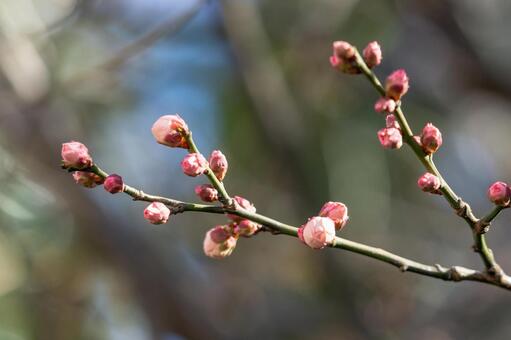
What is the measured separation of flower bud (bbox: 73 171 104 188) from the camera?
0.98 metres

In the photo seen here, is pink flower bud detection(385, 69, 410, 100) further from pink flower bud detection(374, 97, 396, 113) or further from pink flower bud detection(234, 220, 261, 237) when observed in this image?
pink flower bud detection(234, 220, 261, 237)

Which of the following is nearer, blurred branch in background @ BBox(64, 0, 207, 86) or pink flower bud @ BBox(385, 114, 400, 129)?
pink flower bud @ BBox(385, 114, 400, 129)

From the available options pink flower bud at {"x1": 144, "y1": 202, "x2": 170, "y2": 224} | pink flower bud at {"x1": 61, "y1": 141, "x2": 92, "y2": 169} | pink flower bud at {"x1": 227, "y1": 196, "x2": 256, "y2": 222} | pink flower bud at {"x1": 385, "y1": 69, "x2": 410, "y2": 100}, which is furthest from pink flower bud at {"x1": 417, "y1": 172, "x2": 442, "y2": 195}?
pink flower bud at {"x1": 61, "y1": 141, "x2": 92, "y2": 169}

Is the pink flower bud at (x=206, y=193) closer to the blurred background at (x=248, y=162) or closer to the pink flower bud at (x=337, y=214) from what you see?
the pink flower bud at (x=337, y=214)

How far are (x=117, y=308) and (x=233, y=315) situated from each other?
0.64 metres

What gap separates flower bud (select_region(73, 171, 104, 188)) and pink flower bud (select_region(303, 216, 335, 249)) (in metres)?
0.29

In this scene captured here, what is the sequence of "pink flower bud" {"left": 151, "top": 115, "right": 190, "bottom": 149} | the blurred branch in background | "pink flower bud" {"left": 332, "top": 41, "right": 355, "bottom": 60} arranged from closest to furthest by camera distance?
1. "pink flower bud" {"left": 332, "top": 41, "right": 355, "bottom": 60}
2. "pink flower bud" {"left": 151, "top": 115, "right": 190, "bottom": 149}
3. the blurred branch in background

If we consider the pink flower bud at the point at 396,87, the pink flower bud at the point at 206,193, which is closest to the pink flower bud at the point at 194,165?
the pink flower bud at the point at 206,193

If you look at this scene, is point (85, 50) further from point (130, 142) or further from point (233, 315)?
point (233, 315)

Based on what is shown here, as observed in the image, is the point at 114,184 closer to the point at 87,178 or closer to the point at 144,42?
the point at 87,178

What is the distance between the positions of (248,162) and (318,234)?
296cm

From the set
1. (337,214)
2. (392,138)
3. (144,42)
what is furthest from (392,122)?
(144,42)

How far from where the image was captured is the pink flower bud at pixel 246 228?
40.7 inches

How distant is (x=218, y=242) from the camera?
1.05 meters
